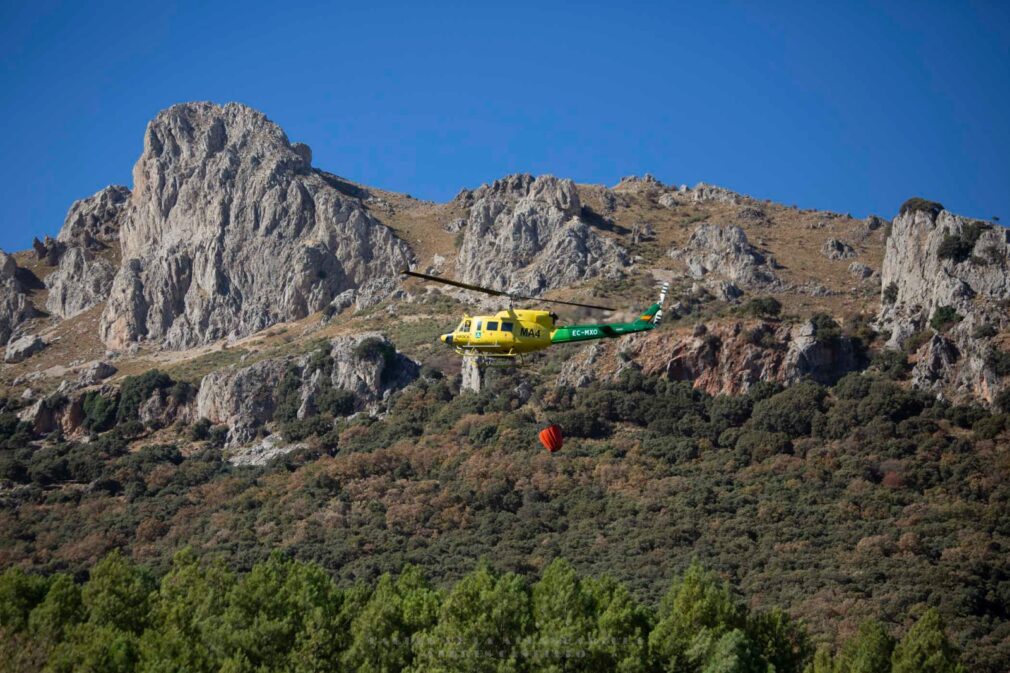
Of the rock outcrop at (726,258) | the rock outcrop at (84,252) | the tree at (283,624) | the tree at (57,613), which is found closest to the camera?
the tree at (283,624)

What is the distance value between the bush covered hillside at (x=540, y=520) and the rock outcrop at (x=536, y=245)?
1985 cm

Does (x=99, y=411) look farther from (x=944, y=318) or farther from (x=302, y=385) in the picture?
(x=944, y=318)

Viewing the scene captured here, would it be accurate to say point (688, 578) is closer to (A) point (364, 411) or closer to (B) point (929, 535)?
(B) point (929, 535)

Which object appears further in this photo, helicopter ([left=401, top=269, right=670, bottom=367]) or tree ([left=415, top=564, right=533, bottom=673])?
helicopter ([left=401, top=269, right=670, bottom=367])

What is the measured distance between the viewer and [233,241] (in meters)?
147

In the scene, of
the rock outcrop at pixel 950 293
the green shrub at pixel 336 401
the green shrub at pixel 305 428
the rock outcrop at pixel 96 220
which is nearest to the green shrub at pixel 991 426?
the rock outcrop at pixel 950 293

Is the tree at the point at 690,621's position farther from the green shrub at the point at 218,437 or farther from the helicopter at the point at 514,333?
the green shrub at the point at 218,437

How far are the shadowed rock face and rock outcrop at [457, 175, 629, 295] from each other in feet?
40.0

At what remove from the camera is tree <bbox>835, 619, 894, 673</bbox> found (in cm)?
5081

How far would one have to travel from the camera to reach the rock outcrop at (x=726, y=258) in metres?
126

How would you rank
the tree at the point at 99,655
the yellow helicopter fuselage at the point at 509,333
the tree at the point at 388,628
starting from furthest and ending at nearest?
the yellow helicopter fuselage at the point at 509,333 → the tree at the point at 388,628 → the tree at the point at 99,655

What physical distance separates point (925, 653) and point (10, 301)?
417ft

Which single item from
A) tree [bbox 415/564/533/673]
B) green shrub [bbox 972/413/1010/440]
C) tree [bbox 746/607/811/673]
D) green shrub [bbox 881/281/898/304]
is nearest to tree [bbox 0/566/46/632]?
tree [bbox 415/564/533/673]

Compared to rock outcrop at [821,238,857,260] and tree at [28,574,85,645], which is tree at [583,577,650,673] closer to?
tree at [28,574,85,645]
